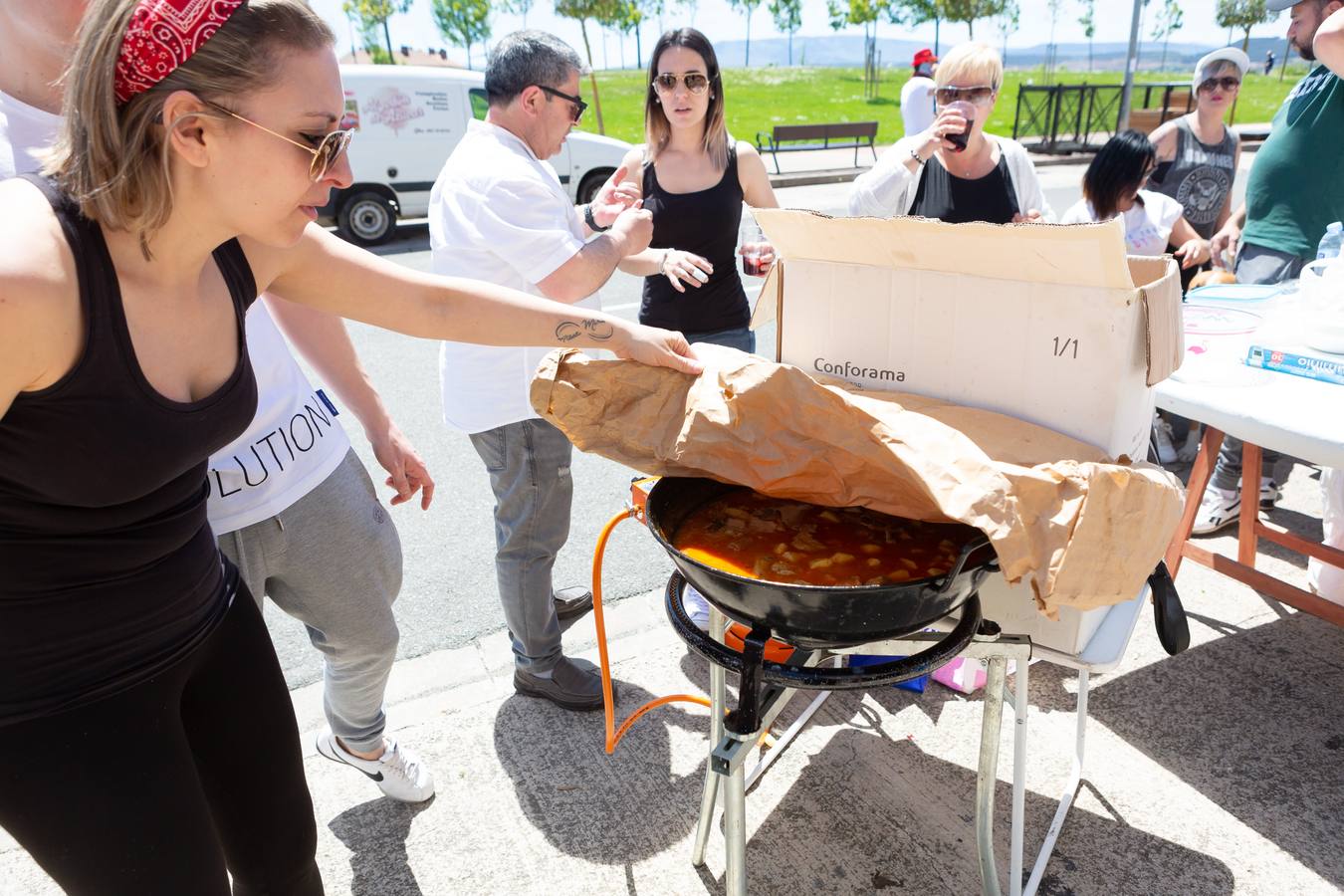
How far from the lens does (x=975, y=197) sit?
332 centimetres

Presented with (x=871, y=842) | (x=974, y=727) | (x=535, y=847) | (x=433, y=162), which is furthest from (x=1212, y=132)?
(x=433, y=162)

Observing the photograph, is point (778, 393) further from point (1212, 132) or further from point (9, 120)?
point (1212, 132)

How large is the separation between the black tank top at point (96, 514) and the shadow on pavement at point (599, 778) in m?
1.26

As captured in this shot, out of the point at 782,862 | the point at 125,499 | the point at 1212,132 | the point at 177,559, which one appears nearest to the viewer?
the point at 125,499

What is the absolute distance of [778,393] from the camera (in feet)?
4.91

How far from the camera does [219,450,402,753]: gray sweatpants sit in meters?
1.83

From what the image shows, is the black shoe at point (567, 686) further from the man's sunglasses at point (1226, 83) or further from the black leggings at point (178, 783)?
the man's sunglasses at point (1226, 83)

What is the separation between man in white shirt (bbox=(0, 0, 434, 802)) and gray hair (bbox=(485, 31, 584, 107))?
834 millimetres

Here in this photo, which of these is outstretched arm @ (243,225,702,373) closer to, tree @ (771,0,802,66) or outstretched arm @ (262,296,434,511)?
outstretched arm @ (262,296,434,511)

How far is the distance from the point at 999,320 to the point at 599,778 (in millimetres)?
1673

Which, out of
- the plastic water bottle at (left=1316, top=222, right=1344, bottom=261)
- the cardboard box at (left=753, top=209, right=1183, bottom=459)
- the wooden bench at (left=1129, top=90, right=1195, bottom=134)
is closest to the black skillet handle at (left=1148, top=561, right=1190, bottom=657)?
the cardboard box at (left=753, top=209, right=1183, bottom=459)

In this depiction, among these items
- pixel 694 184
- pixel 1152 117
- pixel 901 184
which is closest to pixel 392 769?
pixel 694 184

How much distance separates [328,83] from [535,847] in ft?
6.15

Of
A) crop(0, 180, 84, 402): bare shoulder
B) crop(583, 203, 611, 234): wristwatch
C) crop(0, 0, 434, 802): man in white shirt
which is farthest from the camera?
crop(583, 203, 611, 234): wristwatch
